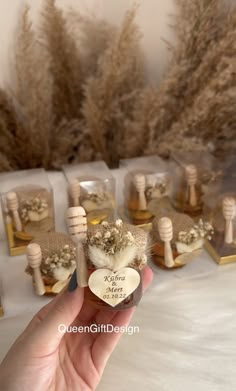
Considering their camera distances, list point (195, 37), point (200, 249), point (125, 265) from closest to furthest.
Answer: point (125, 265) → point (200, 249) → point (195, 37)

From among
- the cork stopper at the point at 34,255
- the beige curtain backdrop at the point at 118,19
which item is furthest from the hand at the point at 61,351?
the beige curtain backdrop at the point at 118,19

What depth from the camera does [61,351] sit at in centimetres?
54

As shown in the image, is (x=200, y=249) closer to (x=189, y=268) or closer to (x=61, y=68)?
(x=189, y=268)

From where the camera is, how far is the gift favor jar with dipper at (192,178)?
0.84m

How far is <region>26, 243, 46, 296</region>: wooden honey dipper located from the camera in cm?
61

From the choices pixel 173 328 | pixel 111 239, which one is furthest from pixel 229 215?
pixel 111 239

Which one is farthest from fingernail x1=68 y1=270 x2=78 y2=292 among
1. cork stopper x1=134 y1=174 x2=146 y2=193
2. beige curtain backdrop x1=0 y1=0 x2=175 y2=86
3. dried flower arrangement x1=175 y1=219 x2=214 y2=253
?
beige curtain backdrop x1=0 y1=0 x2=175 y2=86

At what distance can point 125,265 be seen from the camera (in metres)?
0.46

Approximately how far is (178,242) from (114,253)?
249mm

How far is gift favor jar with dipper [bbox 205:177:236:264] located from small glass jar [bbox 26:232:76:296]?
27 centimetres

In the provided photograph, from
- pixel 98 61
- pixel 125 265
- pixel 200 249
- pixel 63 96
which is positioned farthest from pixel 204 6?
pixel 125 265

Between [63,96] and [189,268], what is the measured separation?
483mm

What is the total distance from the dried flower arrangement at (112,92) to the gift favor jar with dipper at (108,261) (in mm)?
424

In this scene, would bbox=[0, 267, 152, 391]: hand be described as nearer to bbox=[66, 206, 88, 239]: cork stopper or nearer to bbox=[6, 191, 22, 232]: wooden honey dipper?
bbox=[66, 206, 88, 239]: cork stopper
